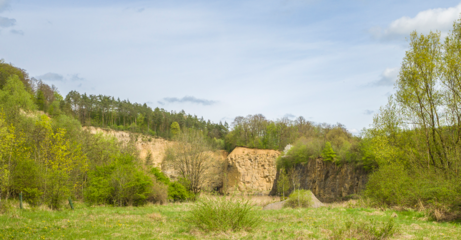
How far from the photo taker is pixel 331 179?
49.8 meters

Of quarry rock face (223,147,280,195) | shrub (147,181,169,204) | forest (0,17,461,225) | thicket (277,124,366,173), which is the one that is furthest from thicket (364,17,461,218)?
quarry rock face (223,147,280,195)

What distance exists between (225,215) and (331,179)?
Answer: 4501 centimetres

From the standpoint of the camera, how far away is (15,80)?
5325cm

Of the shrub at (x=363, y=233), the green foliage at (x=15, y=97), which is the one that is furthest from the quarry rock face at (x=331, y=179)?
the green foliage at (x=15, y=97)

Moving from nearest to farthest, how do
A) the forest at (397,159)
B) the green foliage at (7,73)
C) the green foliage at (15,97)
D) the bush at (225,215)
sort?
the bush at (225,215) < the forest at (397,159) < the green foliage at (15,97) < the green foliage at (7,73)

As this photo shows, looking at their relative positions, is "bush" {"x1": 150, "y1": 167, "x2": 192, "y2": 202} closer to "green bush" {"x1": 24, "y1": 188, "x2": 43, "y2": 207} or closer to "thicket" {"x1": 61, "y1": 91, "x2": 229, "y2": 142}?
"green bush" {"x1": 24, "y1": 188, "x2": 43, "y2": 207}

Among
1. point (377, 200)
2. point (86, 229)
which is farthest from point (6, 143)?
point (377, 200)

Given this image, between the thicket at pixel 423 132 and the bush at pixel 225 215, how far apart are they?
946 cm

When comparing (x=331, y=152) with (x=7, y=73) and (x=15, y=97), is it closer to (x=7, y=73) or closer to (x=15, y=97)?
(x=15, y=97)

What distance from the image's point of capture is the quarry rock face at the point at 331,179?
142 ft

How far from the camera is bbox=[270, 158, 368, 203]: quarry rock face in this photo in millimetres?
43312

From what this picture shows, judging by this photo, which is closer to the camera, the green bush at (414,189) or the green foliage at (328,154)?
the green bush at (414,189)

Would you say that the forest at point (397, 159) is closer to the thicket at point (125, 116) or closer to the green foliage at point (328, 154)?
the green foliage at point (328, 154)

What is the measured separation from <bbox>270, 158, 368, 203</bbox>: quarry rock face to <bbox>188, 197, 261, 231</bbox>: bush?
35.6 m
